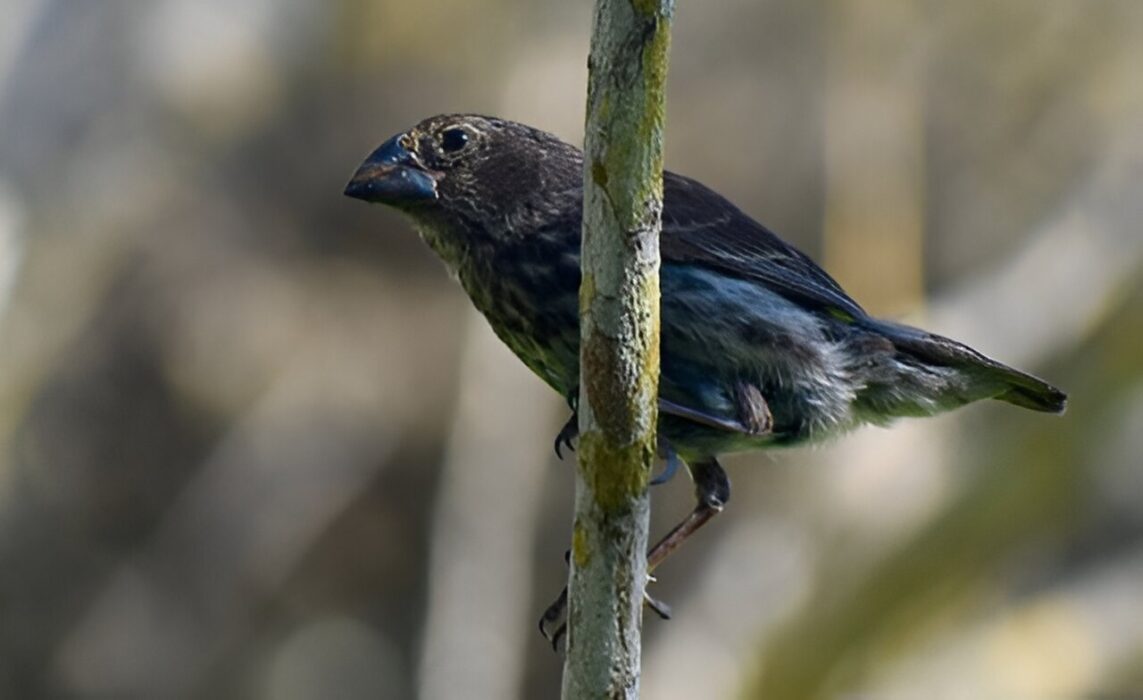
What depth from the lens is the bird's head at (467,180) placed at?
4.49m

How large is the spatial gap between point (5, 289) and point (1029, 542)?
5761 millimetres

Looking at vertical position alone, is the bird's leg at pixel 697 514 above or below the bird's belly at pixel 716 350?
below

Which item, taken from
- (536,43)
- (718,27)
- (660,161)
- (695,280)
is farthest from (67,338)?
(660,161)

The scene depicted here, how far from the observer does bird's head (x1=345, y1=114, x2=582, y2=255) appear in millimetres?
4488

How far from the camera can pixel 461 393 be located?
9.66m

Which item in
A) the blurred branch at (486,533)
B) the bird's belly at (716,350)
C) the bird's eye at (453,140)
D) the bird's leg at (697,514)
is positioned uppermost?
the bird's eye at (453,140)

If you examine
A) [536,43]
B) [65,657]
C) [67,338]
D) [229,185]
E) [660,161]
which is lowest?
[65,657]

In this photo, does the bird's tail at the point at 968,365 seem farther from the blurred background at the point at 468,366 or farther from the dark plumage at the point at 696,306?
the blurred background at the point at 468,366

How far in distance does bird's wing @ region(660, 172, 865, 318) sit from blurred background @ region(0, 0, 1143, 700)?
4170 millimetres

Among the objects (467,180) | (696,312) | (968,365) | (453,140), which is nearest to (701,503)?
(696,312)

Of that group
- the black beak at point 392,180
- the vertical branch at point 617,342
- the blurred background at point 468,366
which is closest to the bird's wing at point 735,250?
the black beak at point 392,180

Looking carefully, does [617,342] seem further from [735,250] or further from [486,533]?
[486,533]

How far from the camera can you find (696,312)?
4.36 metres

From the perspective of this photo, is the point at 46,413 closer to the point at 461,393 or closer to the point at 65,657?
the point at 65,657
